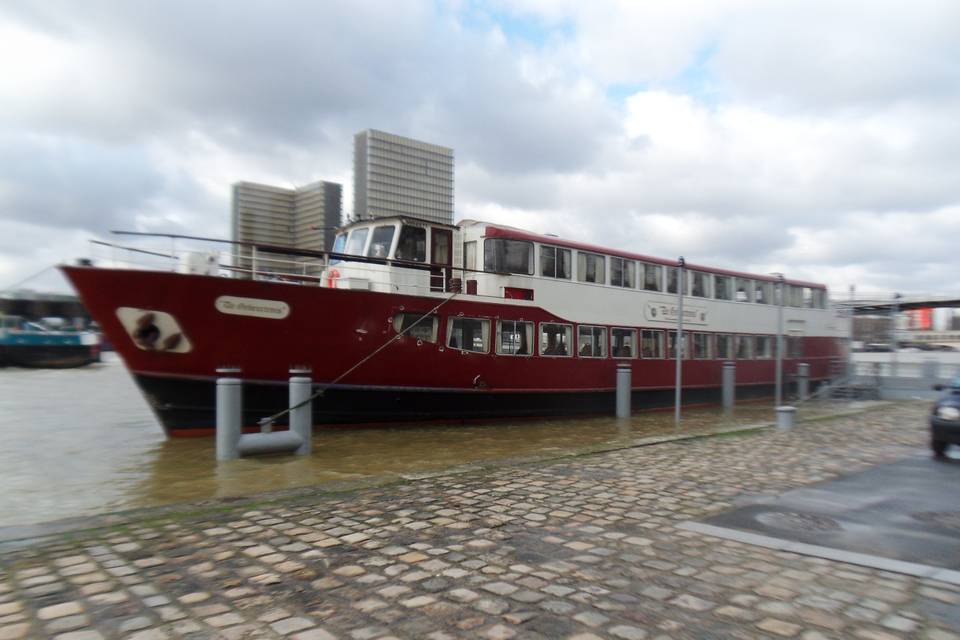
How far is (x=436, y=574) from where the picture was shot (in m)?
4.21

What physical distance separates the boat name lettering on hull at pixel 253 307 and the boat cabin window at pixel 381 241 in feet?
9.58

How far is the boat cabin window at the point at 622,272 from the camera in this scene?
16.5 meters

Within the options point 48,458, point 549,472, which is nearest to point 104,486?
point 48,458

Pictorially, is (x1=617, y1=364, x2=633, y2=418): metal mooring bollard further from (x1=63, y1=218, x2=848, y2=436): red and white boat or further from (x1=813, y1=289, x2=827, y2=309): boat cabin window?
(x1=813, y1=289, x2=827, y2=309): boat cabin window

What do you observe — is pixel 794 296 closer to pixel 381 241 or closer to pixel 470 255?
pixel 470 255

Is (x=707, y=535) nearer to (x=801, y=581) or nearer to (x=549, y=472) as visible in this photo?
(x=801, y=581)

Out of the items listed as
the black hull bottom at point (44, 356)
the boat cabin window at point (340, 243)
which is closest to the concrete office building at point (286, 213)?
the boat cabin window at point (340, 243)

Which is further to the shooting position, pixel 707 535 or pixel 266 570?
pixel 707 535

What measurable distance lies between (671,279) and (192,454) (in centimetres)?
1363

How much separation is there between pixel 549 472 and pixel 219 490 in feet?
12.8

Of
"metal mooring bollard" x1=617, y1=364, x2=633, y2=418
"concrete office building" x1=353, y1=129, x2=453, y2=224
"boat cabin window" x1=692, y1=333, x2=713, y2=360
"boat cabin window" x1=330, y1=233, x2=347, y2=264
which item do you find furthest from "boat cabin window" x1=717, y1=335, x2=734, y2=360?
"concrete office building" x1=353, y1=129, x2=453, y2=224

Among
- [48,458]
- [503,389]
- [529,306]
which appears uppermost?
[529,306]

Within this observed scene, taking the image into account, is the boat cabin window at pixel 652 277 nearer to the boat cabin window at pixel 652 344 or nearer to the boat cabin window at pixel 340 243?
the boat cabin window at pixel 652 344

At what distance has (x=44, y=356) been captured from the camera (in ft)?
138
